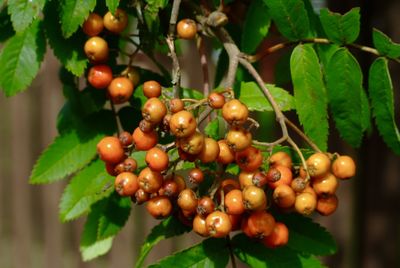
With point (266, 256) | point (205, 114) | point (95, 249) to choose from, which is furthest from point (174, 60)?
point (95, 249)

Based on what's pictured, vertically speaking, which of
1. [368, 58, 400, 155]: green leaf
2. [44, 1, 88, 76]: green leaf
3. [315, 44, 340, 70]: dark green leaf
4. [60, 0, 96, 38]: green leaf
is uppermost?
[60, 0, 96, 38]: green leaf

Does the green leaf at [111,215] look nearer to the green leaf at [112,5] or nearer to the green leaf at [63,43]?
the green leaf at [63,43]

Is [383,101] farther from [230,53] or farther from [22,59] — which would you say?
[22,59]

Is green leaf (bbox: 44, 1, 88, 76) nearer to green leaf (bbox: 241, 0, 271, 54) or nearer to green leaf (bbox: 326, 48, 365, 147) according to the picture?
green leaf (bbox: 241, 0, 271, 54)

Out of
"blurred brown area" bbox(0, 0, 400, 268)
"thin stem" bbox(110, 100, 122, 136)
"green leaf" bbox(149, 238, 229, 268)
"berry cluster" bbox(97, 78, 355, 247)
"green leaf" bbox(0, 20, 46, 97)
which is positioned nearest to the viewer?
"berry cluster" bbox(97, 78, 355, 247)

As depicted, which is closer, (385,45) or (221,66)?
(385,45)

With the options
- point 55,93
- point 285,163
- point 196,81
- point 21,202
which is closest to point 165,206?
point 285,163

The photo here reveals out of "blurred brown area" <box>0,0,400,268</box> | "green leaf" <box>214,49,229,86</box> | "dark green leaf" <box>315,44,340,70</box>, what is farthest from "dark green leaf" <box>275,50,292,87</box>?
"blurred brown area" <box>0,0,400,268</box>

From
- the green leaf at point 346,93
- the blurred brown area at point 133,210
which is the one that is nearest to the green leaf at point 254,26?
the green leaf at point 346,93
